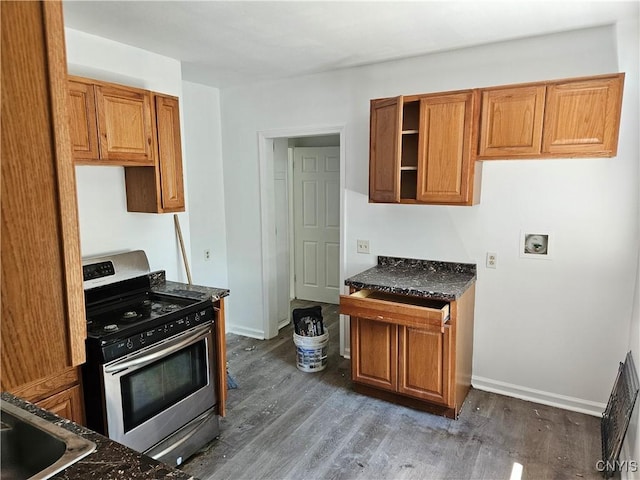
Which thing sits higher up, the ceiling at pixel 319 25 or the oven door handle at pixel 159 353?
the ceiling at pixel 319 25

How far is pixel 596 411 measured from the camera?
277 cm

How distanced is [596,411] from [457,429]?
0.95 m

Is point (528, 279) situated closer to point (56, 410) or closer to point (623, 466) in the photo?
point (623, 466)

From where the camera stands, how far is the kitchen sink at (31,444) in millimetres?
1105

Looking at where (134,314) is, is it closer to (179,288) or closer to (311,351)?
(179,288)

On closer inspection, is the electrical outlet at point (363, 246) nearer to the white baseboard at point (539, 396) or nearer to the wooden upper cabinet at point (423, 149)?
the wooden upper cabinet at point (423, 149)

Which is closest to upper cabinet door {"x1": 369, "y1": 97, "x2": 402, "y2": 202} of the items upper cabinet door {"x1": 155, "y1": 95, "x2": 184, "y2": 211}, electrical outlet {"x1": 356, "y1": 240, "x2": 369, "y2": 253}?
electrical outlet {"x1": 356, "y1": 240, "x2": 369, "y2": 253}

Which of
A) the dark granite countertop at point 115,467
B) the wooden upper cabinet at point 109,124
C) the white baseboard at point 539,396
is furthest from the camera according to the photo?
the white baseboard at point 539,396

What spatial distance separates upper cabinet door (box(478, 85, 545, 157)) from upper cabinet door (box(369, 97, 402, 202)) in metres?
0.53

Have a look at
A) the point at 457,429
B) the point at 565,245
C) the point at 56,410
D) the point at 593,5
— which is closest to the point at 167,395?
the point at 56,410

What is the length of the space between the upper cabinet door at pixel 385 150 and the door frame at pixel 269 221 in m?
0.53

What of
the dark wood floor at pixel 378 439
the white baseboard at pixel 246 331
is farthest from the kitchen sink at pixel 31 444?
the white baseboard at pixel 246 331

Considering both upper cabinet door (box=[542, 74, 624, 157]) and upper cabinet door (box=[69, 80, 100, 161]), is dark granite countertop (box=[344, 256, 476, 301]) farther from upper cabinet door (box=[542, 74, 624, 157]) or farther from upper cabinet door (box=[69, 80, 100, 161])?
upper cabinet door (box=[69, 80, 100, 161])

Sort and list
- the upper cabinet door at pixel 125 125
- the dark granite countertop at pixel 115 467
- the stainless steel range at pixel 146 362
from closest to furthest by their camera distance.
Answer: the dark granite countertop at pixel 115 467, the stainless steel range at pixel 146 362, the upper cabinet door at pixel 125 125
